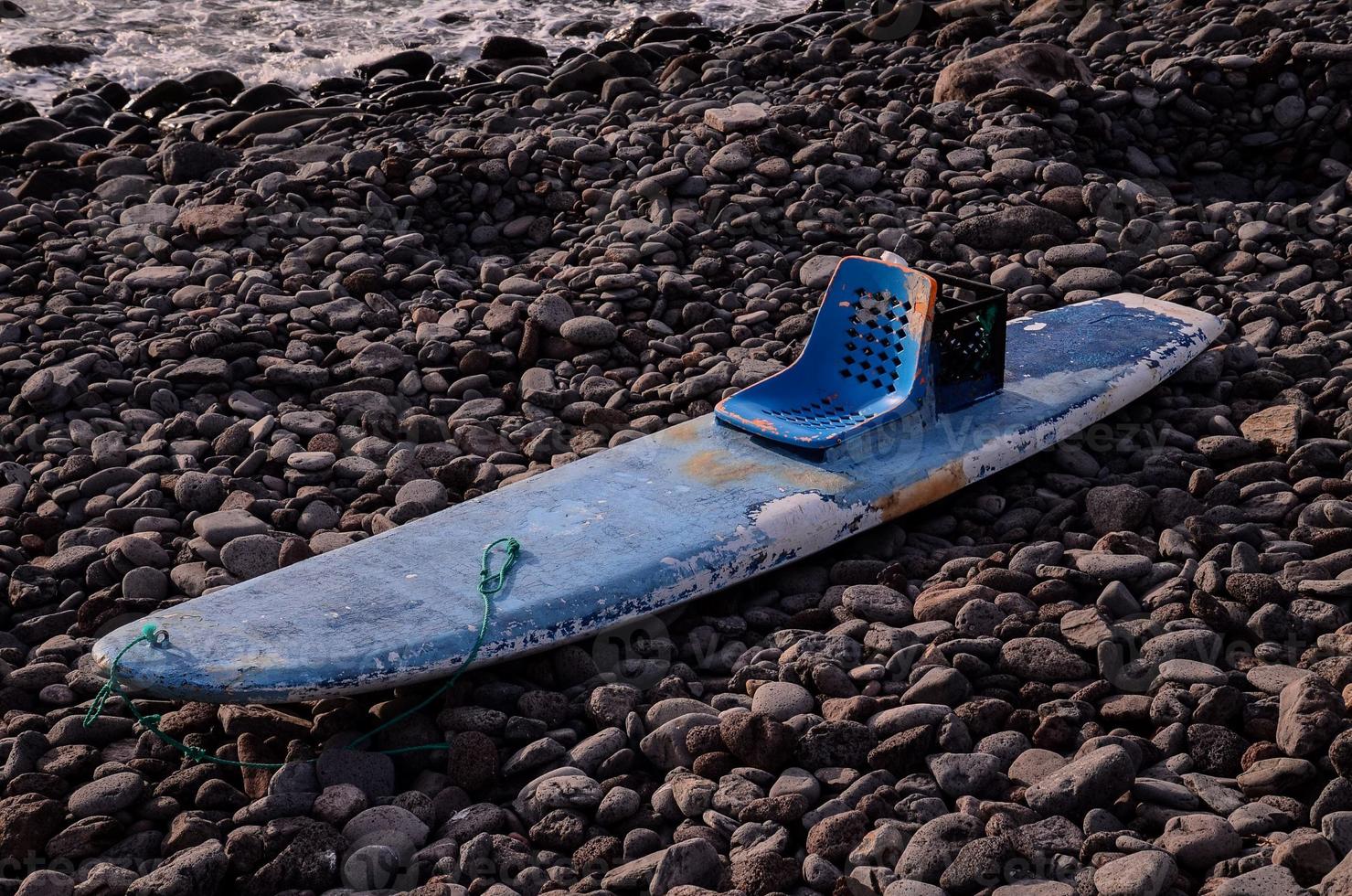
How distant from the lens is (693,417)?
512cm

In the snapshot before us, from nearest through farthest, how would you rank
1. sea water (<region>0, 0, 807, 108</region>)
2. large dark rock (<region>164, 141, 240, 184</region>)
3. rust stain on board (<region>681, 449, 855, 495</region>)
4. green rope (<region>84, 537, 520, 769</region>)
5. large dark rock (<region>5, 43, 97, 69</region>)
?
green rope (<region>84, 537, 520, 769</region>) → rust stain on board (<region>681, 449, 855, 495</region>) → large dark rock (<region>164, 141, 240, 184</region>) → large dark rock (<region>5, 43, 97, 69</region>) → sea water (<region>0, 0, 807, 108</region>)

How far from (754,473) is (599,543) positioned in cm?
64

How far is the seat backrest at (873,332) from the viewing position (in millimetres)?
4621

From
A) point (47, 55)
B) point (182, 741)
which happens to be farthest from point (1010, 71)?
point (47, 55)

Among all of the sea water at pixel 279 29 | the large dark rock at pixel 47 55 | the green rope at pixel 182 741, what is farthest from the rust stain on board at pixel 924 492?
the large dark rock at pixel 47 55

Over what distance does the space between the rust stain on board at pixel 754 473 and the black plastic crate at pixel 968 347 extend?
24.2 inches

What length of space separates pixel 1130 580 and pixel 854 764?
44.9 inches

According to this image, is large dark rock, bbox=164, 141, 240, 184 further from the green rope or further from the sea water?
the green rope

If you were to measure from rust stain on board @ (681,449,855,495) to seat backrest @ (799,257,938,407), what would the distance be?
45cm

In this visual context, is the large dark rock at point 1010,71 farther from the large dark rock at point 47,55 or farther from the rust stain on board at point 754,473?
the large dark rock at point 47,55

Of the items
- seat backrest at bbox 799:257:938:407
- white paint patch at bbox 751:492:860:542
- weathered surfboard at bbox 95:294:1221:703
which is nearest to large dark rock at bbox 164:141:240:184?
weathered surfboard at bbox 95:294:1221:703

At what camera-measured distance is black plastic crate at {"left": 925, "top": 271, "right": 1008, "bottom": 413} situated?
183 inches

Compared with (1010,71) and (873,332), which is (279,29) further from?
(873,332)

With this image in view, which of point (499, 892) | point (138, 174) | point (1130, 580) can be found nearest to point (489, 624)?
point (499, 892)
